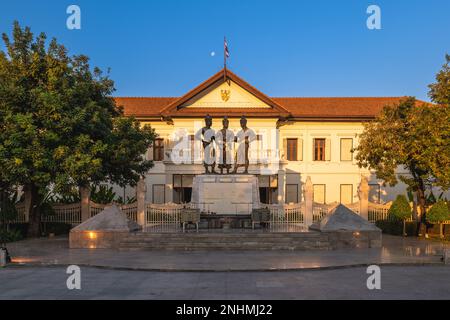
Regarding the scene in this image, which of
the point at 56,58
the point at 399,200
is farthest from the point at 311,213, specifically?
the point at 56,58

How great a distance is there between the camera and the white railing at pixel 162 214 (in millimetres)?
23250

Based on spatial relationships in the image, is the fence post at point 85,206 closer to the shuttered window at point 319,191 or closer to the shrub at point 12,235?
the shrub at point 12,235

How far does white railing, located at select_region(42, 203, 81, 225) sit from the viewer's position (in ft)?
85.1

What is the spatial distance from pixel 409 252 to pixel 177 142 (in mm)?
22812

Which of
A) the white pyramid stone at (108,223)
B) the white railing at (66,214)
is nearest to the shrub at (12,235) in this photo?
the white railing at (66,214)

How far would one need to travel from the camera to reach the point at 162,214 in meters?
22.9

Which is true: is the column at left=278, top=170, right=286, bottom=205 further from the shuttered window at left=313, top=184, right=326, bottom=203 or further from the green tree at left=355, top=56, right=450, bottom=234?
the green tree at left=355, top=56, right=450, bottom=234

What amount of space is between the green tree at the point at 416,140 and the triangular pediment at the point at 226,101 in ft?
36.1

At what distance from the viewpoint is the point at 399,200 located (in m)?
24.2

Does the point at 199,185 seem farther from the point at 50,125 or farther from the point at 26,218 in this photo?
the point at 26,218

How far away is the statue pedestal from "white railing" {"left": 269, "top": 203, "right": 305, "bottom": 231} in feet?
4.62

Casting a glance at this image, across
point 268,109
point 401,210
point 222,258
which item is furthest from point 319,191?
point 222,258

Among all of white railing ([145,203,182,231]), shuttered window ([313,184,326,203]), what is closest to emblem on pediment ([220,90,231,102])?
shuttered window ([313,184,326,203])
